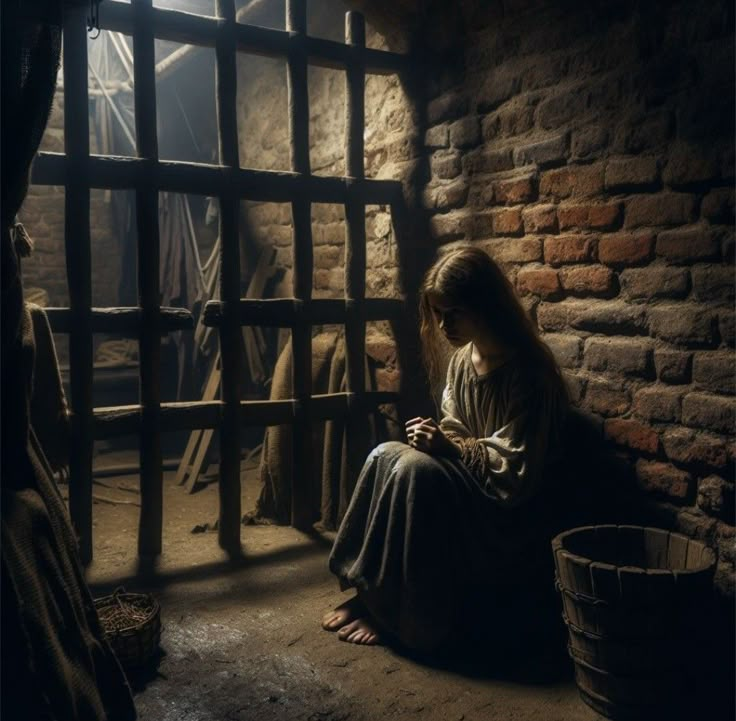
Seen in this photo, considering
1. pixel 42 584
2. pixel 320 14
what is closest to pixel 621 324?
pixel 42 584

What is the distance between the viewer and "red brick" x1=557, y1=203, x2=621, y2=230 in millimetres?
2508

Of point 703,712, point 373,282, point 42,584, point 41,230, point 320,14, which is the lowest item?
point 703,712

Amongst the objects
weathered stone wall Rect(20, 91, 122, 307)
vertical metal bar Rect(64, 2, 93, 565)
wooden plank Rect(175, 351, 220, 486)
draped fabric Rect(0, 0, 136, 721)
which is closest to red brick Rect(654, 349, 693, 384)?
draped fabric Rect(0, 0, 136, 721)

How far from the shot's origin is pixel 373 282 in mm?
3732

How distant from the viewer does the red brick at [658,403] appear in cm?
235

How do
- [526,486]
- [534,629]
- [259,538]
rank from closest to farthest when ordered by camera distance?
1. [526,486]
2. [534,629]
3. [259,538]

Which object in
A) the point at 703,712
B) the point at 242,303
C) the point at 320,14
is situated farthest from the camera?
the point at 320,14

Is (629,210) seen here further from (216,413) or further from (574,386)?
(216,413)

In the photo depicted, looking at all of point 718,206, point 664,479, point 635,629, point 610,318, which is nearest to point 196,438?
point 610,318

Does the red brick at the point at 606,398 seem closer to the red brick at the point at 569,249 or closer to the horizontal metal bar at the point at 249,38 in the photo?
the red brick at the point at 569,249

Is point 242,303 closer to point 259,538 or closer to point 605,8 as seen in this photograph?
point 259,538

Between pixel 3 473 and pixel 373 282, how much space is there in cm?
236

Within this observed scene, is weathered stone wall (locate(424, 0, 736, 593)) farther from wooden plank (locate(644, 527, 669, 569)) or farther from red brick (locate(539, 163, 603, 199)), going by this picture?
wooden plank (locate(644, 527, 669, 569))

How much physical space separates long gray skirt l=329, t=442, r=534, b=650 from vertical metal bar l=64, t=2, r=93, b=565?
45.2 inches
